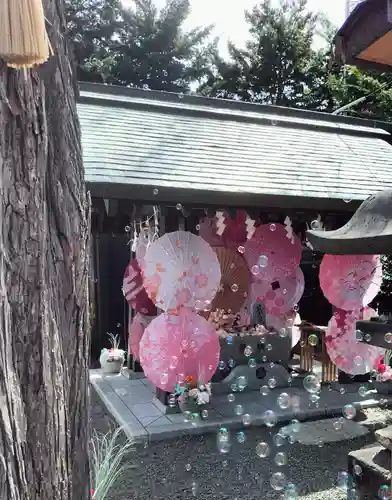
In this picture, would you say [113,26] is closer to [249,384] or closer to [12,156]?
[249,384]

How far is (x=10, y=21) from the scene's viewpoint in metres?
1.22

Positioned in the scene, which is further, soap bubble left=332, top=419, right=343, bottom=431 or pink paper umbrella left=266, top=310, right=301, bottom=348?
pink paper umbrella left=266, top=310, right=301, bottom=348

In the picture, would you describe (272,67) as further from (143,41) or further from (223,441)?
(223,441)

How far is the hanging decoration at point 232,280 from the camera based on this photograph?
673 centimetres

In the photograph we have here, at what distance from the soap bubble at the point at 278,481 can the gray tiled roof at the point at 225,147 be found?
9.84ft

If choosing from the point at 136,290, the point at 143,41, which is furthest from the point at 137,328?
the point at 143,41

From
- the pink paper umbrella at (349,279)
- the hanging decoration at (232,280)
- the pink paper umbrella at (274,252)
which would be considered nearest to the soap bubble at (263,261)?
the pink paper umbrella at (274,252)

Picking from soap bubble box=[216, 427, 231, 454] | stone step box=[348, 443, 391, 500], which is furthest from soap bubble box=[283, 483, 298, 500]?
soap bubble box=[216, 427, 231, 454]

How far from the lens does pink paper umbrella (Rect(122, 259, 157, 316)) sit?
21.4 feet

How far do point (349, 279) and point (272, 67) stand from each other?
Answer: 1639 centimetres

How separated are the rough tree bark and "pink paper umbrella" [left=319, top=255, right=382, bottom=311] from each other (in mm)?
4477

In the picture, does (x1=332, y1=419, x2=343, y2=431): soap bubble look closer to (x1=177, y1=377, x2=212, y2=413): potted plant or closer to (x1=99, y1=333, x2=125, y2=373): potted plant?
(x1=177, y1=377, x2=212, y2=413): potted plant

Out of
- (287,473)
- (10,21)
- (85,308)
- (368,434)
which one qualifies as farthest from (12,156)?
(368,434)

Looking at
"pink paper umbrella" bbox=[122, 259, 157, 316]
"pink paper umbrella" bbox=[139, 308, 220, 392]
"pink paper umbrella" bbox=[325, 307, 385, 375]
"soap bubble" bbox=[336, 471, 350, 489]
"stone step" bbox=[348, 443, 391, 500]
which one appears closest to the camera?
"stone step" bbox=[348, 443, 391, 500]
